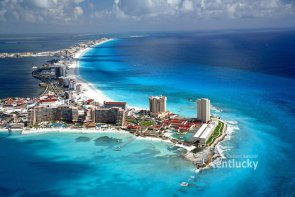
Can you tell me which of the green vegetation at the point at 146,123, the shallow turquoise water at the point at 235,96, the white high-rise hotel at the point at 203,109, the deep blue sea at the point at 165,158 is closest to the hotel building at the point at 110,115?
the green vegetation at the point at 146,123

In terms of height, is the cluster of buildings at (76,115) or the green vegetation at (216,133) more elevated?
the cluster of buildings at (76,115)

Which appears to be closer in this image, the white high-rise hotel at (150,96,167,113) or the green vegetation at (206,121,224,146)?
the green vegetation at (206,121,224,146)

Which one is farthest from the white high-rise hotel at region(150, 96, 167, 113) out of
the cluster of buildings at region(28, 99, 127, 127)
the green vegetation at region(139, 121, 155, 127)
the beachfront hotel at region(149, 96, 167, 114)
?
the cluster of buildings at region(28, 99, 127, 127)

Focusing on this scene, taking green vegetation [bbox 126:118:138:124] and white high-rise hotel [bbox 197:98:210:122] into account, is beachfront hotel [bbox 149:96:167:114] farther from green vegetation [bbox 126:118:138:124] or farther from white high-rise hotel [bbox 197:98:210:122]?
white high-rise hotel [bbox 197:98:210:122]

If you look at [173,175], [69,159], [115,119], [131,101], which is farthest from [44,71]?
[173,175]

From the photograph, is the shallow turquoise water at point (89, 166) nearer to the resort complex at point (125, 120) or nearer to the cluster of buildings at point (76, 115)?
the resort complex at point (125, 120)
